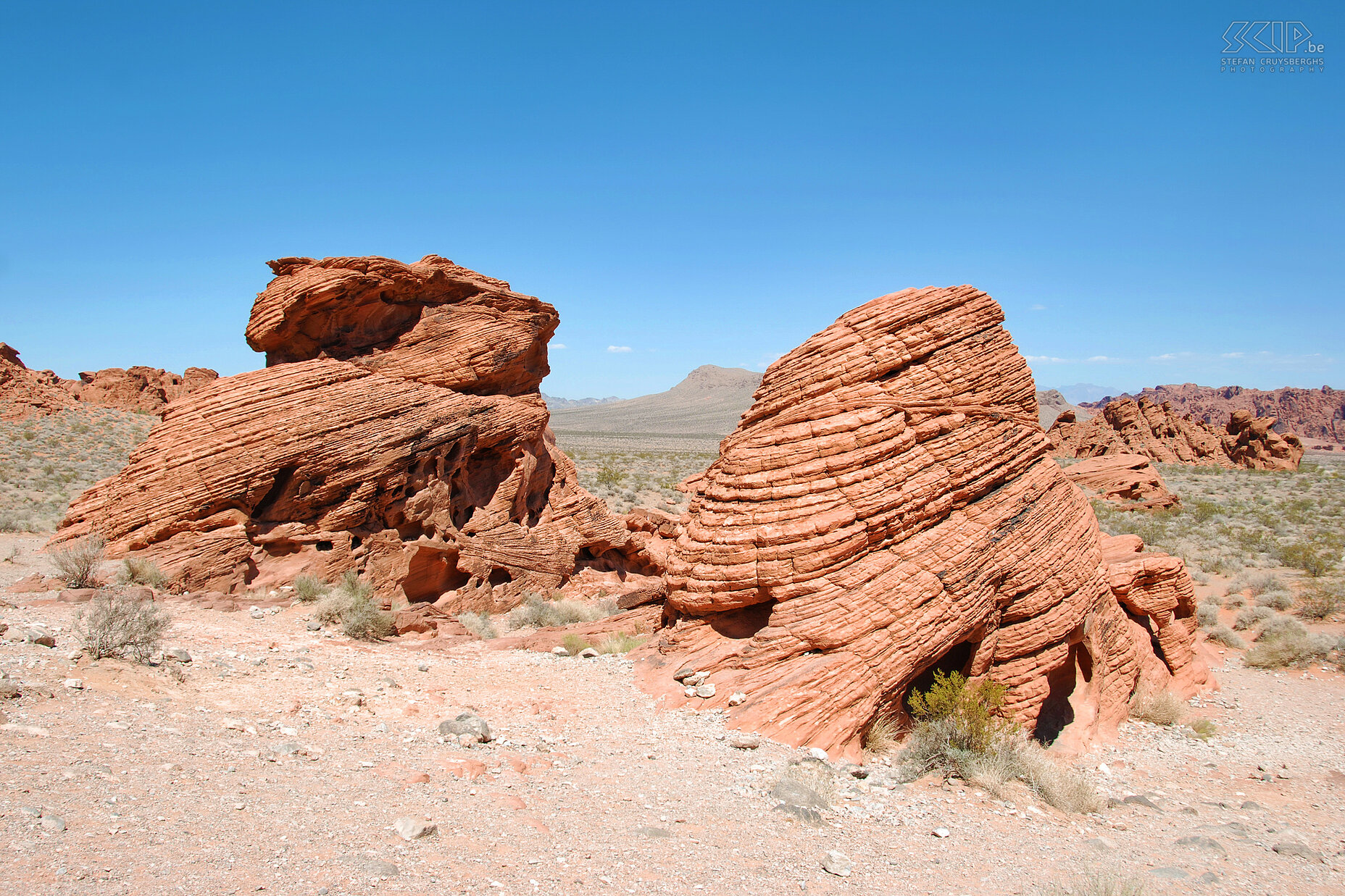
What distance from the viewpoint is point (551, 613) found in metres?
13.1

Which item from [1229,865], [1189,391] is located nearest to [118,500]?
[1229,865]

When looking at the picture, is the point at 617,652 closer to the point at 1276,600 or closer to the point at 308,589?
the point at 308,589

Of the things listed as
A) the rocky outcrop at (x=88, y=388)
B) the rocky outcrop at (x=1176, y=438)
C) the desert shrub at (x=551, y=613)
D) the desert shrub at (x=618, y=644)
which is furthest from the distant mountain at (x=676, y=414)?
the desert shrub at (x=618, y=644)

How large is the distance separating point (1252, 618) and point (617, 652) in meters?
13.7

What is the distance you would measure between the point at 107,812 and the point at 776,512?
6380 millimetres

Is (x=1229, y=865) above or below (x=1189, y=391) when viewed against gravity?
below

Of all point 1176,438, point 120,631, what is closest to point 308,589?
point 120,631

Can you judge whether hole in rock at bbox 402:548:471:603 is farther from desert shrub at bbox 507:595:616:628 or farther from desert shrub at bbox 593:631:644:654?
desert shrub at bbox 593:631:644:654

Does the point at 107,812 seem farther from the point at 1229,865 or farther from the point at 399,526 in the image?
the point at 399,526

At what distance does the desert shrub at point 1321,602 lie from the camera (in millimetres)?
14984

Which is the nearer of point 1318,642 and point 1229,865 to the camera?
point 1229,865

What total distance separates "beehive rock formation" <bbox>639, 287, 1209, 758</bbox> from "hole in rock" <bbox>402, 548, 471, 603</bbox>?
5759mm

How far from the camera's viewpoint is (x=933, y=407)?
871 cm

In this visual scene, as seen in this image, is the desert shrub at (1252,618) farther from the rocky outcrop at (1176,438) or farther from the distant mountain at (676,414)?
the distant mountain at (676,414)
